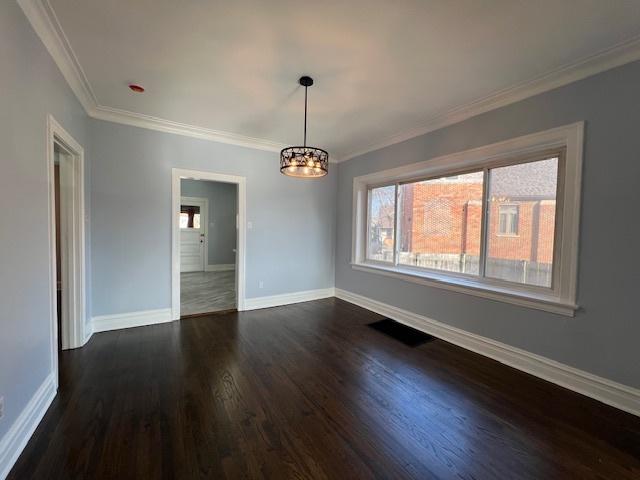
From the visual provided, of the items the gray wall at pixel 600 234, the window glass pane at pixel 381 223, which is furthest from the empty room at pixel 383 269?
the window glass pane at pixel 381 223

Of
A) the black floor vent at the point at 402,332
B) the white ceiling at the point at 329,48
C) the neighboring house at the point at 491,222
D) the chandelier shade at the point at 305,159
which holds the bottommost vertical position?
the black floor vent at the point at 402,332

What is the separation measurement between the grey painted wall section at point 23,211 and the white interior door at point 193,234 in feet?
19.0

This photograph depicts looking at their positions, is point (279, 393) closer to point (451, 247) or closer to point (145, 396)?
point (145, 396)

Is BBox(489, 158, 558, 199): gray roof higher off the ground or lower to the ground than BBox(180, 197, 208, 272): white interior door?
higher

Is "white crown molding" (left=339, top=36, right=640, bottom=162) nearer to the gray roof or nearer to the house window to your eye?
the gray roof

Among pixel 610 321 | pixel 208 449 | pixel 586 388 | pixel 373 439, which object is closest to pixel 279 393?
pixel 208 449

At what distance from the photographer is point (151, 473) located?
143 centimetres

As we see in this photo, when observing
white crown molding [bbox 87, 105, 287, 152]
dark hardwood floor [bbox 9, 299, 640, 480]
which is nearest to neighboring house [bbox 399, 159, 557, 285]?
dark hardwood floor [bbox 9, 299, 640, 480]

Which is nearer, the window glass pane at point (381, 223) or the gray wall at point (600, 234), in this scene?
the gray wall at point (600, 234)

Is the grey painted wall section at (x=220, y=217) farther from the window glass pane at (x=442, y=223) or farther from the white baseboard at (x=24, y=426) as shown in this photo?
the white baseboard at (x=24, y=426)

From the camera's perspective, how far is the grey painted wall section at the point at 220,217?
7.76m

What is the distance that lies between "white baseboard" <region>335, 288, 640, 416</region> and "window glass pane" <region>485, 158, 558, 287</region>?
0.70 metres

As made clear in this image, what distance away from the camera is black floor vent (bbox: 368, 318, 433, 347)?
3.23 metres

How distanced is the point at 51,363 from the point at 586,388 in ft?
13.7
